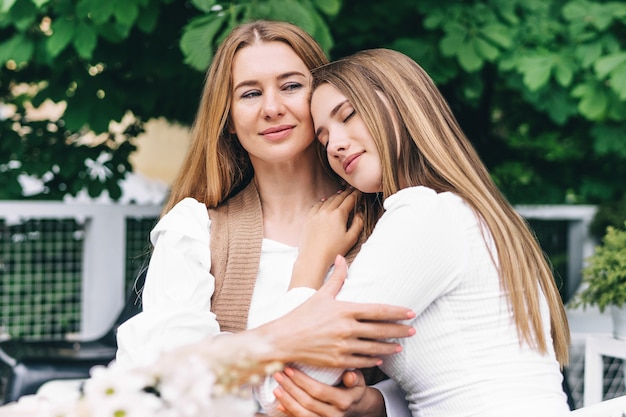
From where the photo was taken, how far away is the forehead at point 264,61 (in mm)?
1893

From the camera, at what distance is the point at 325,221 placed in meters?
1.86

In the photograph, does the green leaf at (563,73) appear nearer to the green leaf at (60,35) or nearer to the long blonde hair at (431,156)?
the long blonde hair at (431,156)

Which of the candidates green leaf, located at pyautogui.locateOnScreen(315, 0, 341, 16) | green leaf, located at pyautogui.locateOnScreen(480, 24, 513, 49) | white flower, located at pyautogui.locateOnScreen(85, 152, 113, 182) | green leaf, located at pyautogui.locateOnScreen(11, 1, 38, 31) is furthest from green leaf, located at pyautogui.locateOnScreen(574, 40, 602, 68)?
white flower, located at pyautogui.locateOnScreen(85, 152, 113, 182)

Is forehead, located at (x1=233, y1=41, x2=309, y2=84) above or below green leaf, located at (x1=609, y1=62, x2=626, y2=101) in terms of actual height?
below

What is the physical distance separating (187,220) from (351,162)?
0.45 m

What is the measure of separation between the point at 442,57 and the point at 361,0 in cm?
57

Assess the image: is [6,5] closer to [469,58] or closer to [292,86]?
[292,86]

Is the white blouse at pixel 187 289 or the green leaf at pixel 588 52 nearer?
the white blouse at pixel 187 289

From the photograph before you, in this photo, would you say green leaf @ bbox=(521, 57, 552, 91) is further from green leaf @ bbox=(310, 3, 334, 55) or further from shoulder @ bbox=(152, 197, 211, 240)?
shoulder @ bbox=(152, 197, 211, 240)

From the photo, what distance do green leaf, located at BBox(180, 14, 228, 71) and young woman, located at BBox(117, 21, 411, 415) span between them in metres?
0.58

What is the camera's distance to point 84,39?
2.71 m

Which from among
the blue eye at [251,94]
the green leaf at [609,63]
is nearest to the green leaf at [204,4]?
the blue eye at [251,94]

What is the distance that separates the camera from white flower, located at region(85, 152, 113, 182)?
4031mm

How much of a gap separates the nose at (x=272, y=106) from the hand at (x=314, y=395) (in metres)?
0.68
